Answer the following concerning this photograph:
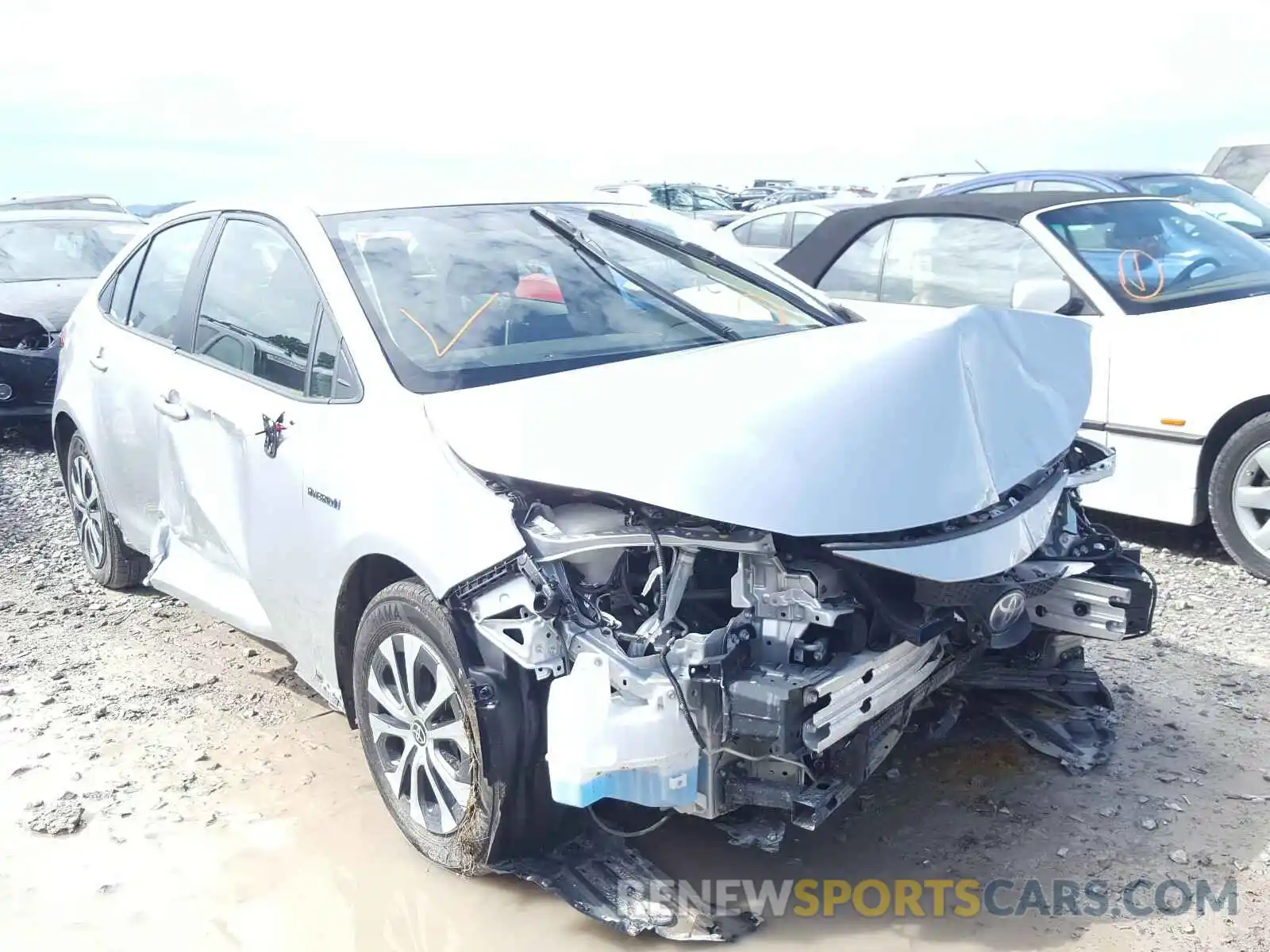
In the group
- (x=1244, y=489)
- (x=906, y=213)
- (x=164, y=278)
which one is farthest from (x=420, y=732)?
(x=906, y=213)

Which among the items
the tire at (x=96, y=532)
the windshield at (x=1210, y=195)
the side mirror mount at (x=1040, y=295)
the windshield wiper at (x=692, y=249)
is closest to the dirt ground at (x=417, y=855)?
the tire at (x=96, y=532)

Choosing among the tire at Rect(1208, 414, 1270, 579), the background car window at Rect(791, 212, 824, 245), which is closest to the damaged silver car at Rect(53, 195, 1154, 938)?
the tire at Rect(1208, 414, 1270, 579)

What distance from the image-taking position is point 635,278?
3916mm

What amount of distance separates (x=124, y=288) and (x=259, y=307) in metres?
1.53

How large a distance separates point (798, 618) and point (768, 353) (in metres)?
0.82

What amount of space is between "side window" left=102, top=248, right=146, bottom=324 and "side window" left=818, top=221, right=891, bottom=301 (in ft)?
11.7

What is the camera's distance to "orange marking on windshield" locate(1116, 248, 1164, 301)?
5664mm

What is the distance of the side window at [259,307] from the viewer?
369 centimetres

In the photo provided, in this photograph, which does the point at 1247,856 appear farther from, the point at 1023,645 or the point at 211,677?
the point at 211,677

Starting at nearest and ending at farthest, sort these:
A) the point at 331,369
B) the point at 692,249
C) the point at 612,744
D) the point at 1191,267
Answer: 1. the point at 612,744
2. the point at 331,369
3. the point at 692,249
4. the point at 1191,267

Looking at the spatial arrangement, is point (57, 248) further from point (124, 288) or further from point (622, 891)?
point (622, 891)

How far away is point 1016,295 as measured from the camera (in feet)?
15.6

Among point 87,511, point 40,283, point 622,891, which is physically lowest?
point 622,891

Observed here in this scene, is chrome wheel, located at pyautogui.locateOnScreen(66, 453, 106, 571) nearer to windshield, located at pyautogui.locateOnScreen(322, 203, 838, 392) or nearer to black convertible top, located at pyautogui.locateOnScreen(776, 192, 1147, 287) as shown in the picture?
windshield, located at pyautogui.locateOnScreen(322, 203, 838, 392)
